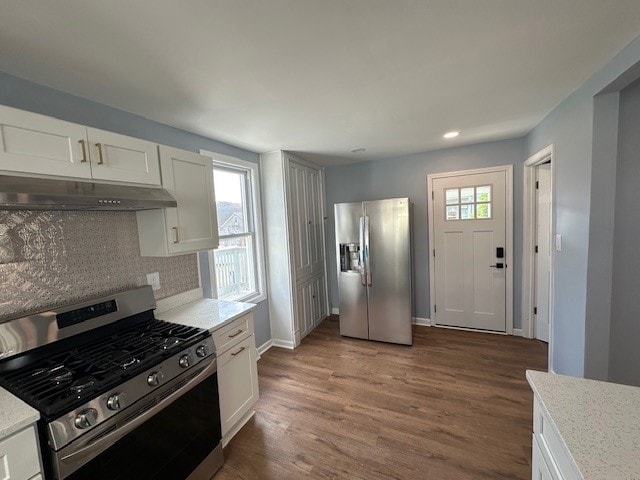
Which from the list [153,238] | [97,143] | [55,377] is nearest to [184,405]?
[55,377]

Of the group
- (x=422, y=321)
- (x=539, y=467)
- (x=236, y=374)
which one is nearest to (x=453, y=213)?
(x=422, y=321)

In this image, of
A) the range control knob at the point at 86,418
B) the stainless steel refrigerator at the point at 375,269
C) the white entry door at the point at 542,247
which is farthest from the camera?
the stainless steel refrigerator at the point at 375,269

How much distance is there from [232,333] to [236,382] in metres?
0.36

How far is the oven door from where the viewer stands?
110cm

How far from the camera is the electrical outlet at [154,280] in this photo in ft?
6.78

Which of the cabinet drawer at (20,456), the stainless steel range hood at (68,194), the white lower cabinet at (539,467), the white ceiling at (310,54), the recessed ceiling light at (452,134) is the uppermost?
the white ceiling at (310,54)

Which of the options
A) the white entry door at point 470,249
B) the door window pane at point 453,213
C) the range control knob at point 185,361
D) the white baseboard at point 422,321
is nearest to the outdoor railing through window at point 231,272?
the range control knob at point 185,361

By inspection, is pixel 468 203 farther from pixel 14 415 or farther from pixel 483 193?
pixel 14 415

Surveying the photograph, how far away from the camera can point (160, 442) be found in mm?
1383

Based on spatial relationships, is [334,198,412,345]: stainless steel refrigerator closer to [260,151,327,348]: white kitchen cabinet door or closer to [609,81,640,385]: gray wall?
[260,151,327,348]: white kitchen cabinet door

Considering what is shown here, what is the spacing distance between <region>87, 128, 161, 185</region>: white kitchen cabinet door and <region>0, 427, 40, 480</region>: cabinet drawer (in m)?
1.15

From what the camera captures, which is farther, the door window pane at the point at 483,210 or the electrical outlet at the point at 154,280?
the door window pane at the point at 483,210

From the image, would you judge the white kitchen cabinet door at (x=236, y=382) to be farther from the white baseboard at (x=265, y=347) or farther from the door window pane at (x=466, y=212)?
the door window pane at (x=466, y=212)

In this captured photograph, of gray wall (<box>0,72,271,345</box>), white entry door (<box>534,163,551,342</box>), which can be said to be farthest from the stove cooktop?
white entry door (<box>534,163,551,342</box>)
